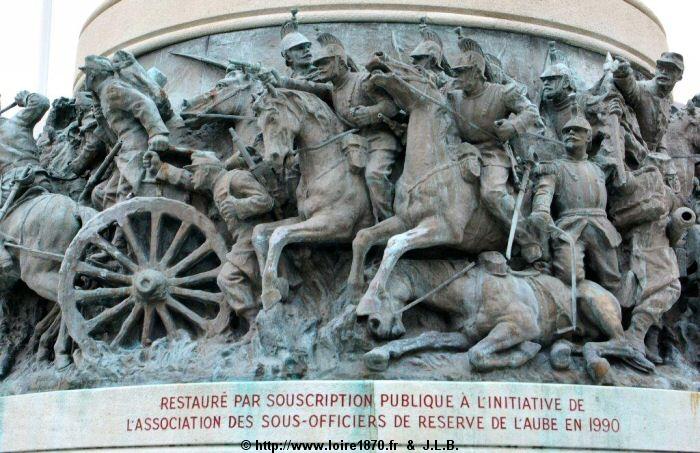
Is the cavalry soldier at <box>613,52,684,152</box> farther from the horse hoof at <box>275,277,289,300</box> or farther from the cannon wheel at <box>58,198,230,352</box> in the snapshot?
the cannon wheel at <box>58,198,230,352</box>

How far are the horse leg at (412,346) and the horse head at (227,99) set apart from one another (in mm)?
3240

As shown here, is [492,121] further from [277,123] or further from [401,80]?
[277,123]

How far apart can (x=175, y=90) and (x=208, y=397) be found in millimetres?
4369

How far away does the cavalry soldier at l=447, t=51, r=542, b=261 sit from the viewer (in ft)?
40.4

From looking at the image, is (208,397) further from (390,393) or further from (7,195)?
(7,195)

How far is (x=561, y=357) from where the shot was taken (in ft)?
39.4

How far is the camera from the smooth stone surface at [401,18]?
549 inches

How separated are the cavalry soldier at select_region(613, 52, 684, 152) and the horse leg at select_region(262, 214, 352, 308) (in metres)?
3.75

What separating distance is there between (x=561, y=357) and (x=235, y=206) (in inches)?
137

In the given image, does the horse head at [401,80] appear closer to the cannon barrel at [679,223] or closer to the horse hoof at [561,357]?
the horse hoof at [561,357]

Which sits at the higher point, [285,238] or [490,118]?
[490,118]

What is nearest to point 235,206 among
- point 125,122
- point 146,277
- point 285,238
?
point 285,238

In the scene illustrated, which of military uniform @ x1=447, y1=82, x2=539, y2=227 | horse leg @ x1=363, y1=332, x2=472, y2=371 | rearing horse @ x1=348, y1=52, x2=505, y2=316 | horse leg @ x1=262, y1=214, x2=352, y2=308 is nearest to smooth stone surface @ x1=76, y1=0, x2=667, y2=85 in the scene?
rearing horse @ x1=348, y1=52, x2=505, y2=316

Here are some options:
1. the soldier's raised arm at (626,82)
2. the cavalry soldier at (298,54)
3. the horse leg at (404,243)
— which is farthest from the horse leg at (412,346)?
the soldier's raised arm at (626,82)
